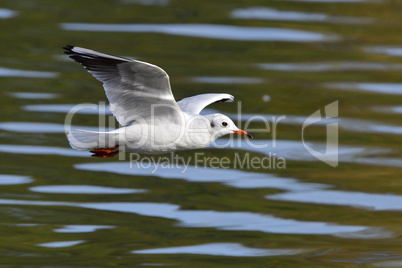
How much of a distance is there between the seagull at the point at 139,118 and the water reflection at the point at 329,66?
59.1 ft

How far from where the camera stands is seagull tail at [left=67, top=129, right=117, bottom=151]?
1084 centimetres

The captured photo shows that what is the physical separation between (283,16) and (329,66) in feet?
16.0

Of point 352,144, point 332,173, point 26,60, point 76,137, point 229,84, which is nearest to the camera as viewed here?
point 76,137

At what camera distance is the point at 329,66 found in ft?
96.8

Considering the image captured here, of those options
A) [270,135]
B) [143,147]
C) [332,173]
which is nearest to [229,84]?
[270,135]

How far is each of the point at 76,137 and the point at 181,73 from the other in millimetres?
17204

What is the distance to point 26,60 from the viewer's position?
2970cm

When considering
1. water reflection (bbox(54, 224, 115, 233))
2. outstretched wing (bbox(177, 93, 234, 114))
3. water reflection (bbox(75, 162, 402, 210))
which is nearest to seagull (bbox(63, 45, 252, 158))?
outstretched wing (bbox(177, 93, 234, 114))

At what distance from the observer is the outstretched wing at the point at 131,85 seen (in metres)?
10.5

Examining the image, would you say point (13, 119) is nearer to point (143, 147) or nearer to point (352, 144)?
point (352, 144)

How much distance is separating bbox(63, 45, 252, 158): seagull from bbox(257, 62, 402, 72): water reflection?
18.0 metres

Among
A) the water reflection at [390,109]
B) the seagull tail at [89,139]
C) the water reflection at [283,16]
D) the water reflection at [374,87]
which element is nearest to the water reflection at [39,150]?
the water reflection at [374,87]

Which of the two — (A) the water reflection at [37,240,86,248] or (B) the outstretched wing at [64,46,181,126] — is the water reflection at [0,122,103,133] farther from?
(B) the outstretched wing at [64,46,181,126]

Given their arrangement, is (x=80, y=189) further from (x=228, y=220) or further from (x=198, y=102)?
(x=198, y=102)
